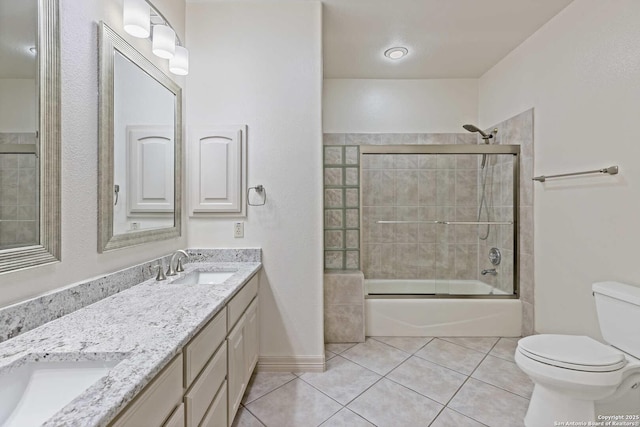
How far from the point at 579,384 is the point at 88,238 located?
7.54 feet

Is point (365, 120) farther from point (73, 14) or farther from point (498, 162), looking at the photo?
point (73, 14)

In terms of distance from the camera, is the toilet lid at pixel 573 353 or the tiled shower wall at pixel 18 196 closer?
the tiled shower wall at pixel 18 196

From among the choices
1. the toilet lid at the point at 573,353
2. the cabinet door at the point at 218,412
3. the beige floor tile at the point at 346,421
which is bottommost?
the beige floor tile at the point at 346,421

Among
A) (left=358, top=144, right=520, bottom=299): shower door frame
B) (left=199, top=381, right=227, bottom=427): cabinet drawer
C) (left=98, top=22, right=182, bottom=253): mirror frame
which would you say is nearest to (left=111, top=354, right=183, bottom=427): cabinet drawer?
(left=199, top=381, right=227, bottom=427): cabinet drawer

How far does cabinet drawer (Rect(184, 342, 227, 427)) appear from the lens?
96 centimetres

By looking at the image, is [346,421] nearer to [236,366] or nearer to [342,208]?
[236,366]

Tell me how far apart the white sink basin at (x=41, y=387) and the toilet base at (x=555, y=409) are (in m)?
1.92

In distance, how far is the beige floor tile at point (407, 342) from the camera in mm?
2422

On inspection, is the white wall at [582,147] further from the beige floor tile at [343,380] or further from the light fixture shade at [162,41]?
the light fixture shade at [162,41]

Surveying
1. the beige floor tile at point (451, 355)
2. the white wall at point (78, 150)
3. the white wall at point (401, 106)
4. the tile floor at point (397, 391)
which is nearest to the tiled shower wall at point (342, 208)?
the white wall at point (401, 106)

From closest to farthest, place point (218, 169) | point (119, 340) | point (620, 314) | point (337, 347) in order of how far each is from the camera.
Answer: point (119, 340) → point (620, 314) → point (218, 169) → point (337, 347)

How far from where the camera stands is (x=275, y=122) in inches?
82.4

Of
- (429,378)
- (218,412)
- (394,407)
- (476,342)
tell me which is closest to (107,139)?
(218,412)

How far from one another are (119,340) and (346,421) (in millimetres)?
1297
